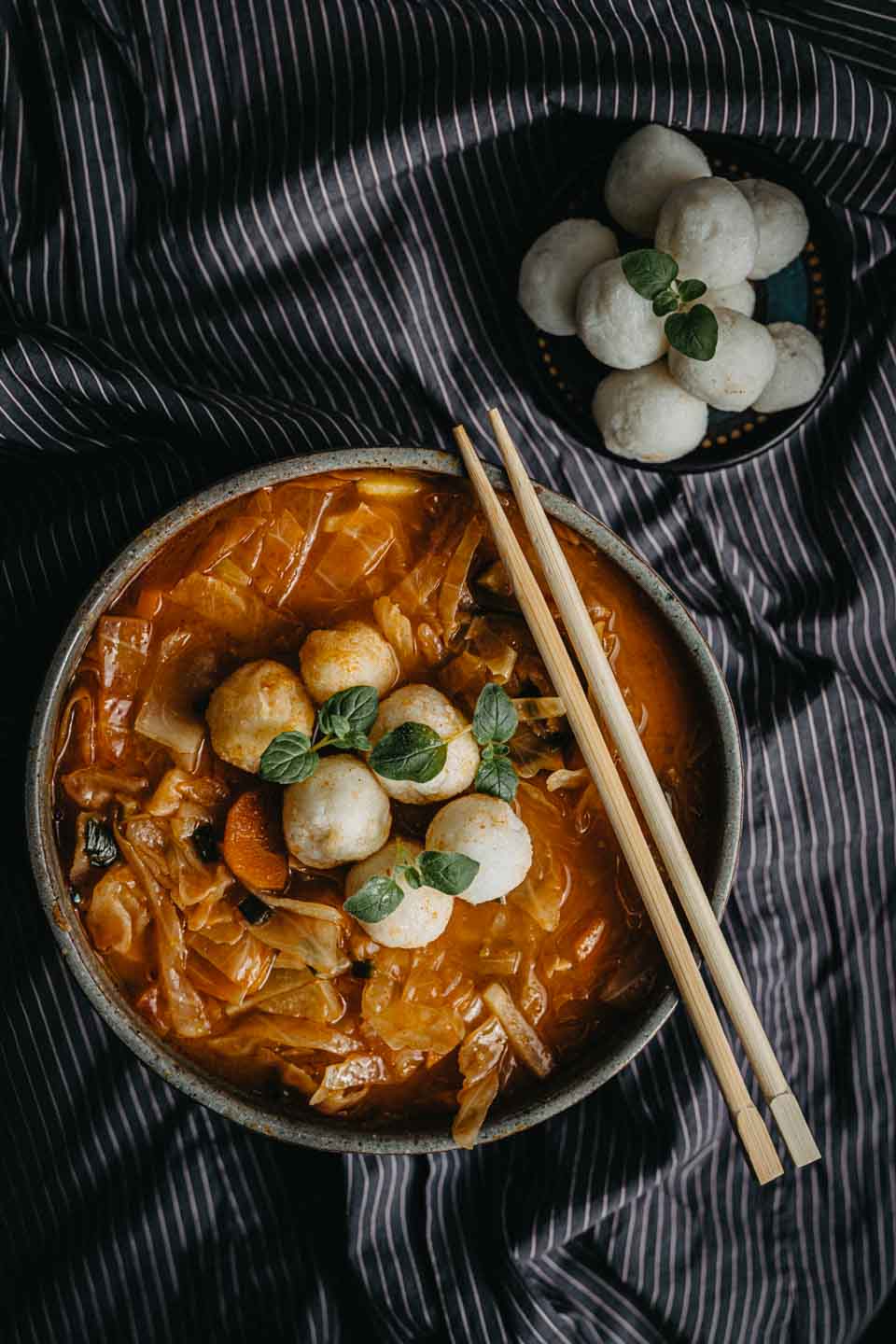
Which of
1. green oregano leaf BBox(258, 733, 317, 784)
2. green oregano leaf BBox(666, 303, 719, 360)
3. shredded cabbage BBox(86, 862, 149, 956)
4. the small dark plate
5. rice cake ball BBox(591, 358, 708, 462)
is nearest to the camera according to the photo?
green oregano leaf BBox(258, 733, 317, 784)

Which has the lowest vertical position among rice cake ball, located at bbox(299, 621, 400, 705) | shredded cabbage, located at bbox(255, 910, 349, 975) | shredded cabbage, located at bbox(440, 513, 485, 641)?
shredded cabbage, located at bbox(255, 910, 349, 975)

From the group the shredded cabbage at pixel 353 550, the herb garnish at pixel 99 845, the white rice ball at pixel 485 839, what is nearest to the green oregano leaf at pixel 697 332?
the shredded cabbage at pixel 353 550

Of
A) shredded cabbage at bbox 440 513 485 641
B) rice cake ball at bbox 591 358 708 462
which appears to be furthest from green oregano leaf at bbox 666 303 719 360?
shredded cabbage at bbox 440 513 485 641

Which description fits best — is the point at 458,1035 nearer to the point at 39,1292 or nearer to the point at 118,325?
the point at 39,1292

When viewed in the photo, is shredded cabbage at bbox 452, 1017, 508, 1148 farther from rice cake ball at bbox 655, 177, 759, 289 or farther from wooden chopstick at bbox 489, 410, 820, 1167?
rice cake ball at bbox 655, 177, 759, 289

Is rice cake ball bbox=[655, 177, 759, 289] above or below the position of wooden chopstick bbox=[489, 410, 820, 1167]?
above

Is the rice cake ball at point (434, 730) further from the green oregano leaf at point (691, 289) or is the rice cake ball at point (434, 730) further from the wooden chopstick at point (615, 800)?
the green oregano leaf at point (691, 289)
